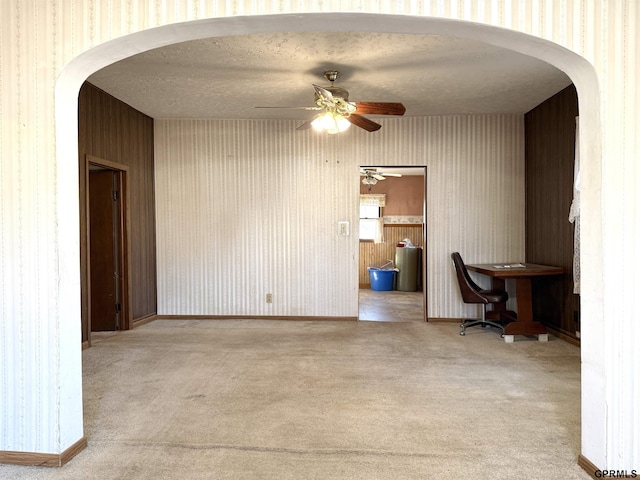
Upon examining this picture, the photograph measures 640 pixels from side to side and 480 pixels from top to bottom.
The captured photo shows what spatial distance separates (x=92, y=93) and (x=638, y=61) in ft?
15.1

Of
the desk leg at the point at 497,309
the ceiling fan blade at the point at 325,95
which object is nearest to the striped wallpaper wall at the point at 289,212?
the desk leg at the point at 497,309

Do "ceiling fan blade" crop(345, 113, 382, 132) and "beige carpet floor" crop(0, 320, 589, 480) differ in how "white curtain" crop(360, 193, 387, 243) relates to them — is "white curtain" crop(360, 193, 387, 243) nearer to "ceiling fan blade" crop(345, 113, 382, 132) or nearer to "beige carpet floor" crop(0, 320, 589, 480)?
"beige carpet floor" crop(0, 320, 589, 480)

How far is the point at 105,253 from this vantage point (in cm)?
500

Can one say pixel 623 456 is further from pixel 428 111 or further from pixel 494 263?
pixel 428 111

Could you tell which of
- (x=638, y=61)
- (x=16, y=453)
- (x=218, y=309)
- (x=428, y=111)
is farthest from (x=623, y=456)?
(x=218, y=309)

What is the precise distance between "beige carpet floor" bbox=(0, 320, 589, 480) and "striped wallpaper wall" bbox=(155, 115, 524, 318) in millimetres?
1150

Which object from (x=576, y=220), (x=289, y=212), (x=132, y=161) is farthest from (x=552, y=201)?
(x=132, y=161)

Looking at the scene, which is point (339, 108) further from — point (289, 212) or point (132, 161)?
point (132, 161)

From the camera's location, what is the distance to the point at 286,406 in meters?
2.75

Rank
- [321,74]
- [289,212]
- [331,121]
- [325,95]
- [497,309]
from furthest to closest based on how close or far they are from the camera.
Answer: [289,212] < [497,309] < [321,74] < [331,121] < [325,95]

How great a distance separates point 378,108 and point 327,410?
8.20 feet

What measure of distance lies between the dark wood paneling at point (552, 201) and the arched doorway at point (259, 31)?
2645mm

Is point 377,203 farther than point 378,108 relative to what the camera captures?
Yes

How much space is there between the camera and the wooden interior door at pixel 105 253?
4938mm
